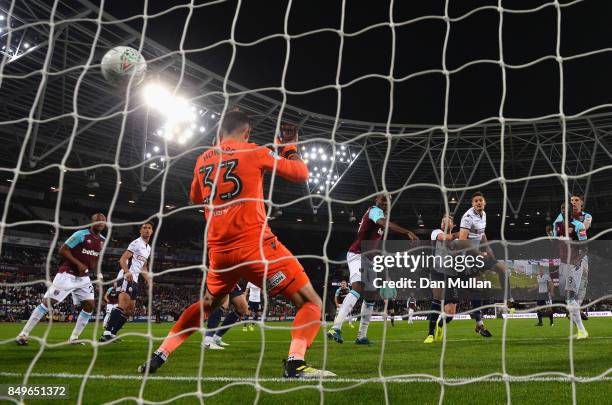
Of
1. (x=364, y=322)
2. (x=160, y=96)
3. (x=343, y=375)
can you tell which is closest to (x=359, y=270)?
(x=364, y=322)

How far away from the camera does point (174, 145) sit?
972 inches

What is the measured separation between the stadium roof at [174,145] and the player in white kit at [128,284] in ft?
9.21

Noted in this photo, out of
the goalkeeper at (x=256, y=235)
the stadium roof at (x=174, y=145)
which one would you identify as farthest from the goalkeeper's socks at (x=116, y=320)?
the stadium roof at (x=174, y=145)

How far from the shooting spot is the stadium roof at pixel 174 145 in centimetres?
1783

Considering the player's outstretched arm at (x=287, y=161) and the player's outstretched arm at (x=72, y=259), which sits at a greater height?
the player's outstretched arm at (x=287, y=161)

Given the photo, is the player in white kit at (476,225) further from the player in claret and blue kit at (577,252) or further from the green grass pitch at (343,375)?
the green grass pitch at (343,375)

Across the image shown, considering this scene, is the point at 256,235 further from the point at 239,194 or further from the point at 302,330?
the point at 302,330

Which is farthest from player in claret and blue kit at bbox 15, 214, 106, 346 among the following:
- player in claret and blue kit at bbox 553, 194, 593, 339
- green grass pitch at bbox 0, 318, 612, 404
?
player in claret and blue kit at bbox 553, 194, 593, 339

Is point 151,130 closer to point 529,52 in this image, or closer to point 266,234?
point 529,52

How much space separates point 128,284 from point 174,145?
16.8m

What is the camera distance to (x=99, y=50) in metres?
19.0

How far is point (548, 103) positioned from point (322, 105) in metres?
11.5

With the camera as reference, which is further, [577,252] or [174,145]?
[174,145]

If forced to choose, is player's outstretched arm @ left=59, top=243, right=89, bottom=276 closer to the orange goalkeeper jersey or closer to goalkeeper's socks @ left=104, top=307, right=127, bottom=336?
goalkeeper's socks @ left=104, top=307, right=127, bottom=336
